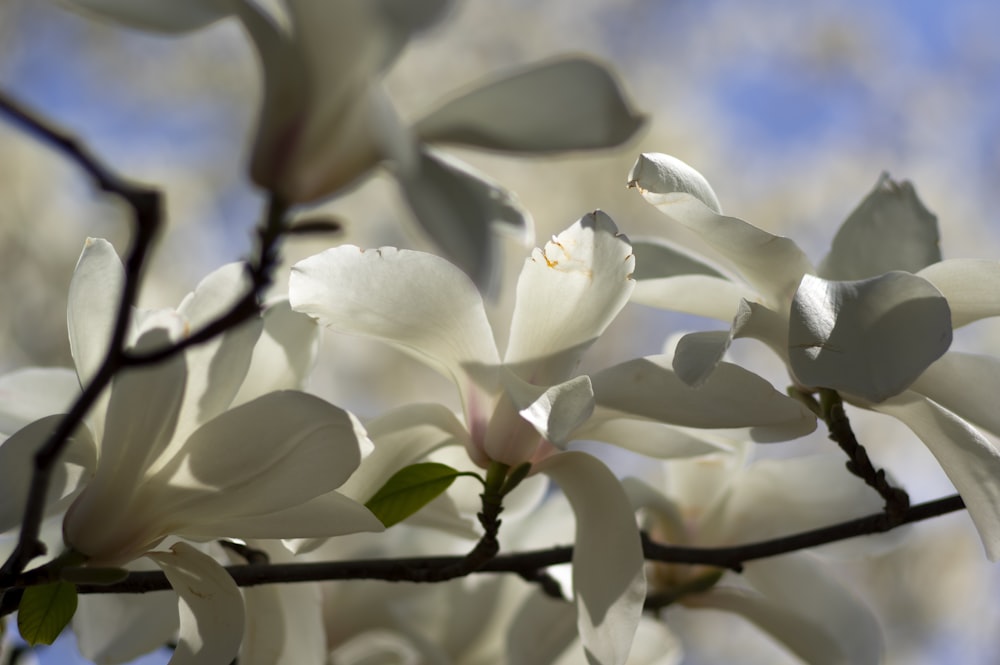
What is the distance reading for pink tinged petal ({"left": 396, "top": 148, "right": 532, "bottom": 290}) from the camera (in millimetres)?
288

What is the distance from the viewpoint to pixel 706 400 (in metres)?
0.40

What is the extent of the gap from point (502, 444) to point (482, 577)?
0.76 ft

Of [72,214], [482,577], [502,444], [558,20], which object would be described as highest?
[502,444]

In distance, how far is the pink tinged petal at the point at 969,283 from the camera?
0.42 m

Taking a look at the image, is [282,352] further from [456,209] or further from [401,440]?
[456,209]

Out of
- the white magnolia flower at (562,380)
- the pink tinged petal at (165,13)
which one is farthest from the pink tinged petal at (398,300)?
the pink tinged petal at (165,13)

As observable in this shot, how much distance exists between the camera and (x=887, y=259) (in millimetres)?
479

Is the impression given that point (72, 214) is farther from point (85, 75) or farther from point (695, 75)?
point (695, 75)

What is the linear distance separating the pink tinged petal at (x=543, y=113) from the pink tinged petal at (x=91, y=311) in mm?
156

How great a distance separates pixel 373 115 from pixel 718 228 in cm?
17

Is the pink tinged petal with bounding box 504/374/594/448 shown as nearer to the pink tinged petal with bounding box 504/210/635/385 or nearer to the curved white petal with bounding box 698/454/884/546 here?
the pink tinged petal with bounding box 504/210/635/385

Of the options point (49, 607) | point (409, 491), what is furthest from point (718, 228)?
point (49, 607)

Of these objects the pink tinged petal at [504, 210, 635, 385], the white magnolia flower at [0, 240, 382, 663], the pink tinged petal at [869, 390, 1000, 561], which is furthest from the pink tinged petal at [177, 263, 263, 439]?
the pink tinged petal at [869, 390, 1000, 561]

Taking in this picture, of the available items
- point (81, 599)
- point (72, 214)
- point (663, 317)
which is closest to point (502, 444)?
point (81, 599)
